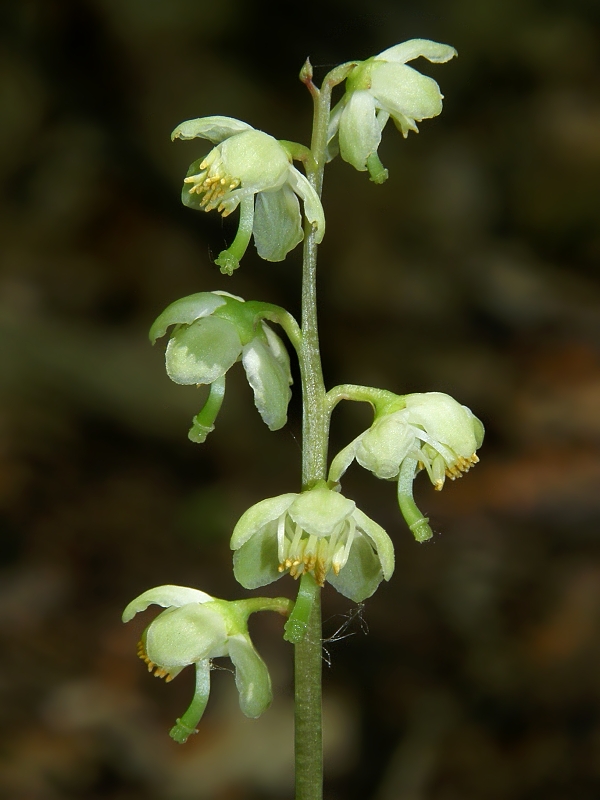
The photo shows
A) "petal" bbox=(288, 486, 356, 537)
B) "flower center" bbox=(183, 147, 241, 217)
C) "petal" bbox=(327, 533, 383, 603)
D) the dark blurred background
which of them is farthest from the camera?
the dark blurred background

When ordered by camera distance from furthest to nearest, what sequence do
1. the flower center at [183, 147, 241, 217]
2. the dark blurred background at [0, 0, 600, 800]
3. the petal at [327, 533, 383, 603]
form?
1. the dark blurred background at [0, 0, 600, 800]
2. the petal at [327, 533, 383, 603]
3. the flower center at [183, 147, 241, 217]

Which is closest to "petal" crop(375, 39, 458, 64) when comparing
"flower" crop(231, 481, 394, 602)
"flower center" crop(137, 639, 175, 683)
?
"flower" crop(231, 481, 394, 602)

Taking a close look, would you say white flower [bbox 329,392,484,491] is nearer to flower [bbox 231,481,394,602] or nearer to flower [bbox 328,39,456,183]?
flower [bbox 231,481,394,602]

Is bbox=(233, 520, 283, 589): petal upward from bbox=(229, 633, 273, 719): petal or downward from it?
upward

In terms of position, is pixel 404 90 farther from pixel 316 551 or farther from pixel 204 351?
pixel 316 551

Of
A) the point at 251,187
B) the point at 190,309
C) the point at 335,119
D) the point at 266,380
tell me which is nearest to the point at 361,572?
the point at 266,380

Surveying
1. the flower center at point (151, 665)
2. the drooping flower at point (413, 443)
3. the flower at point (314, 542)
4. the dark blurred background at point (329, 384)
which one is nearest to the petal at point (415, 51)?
the drooping flower at point (413, 443)
